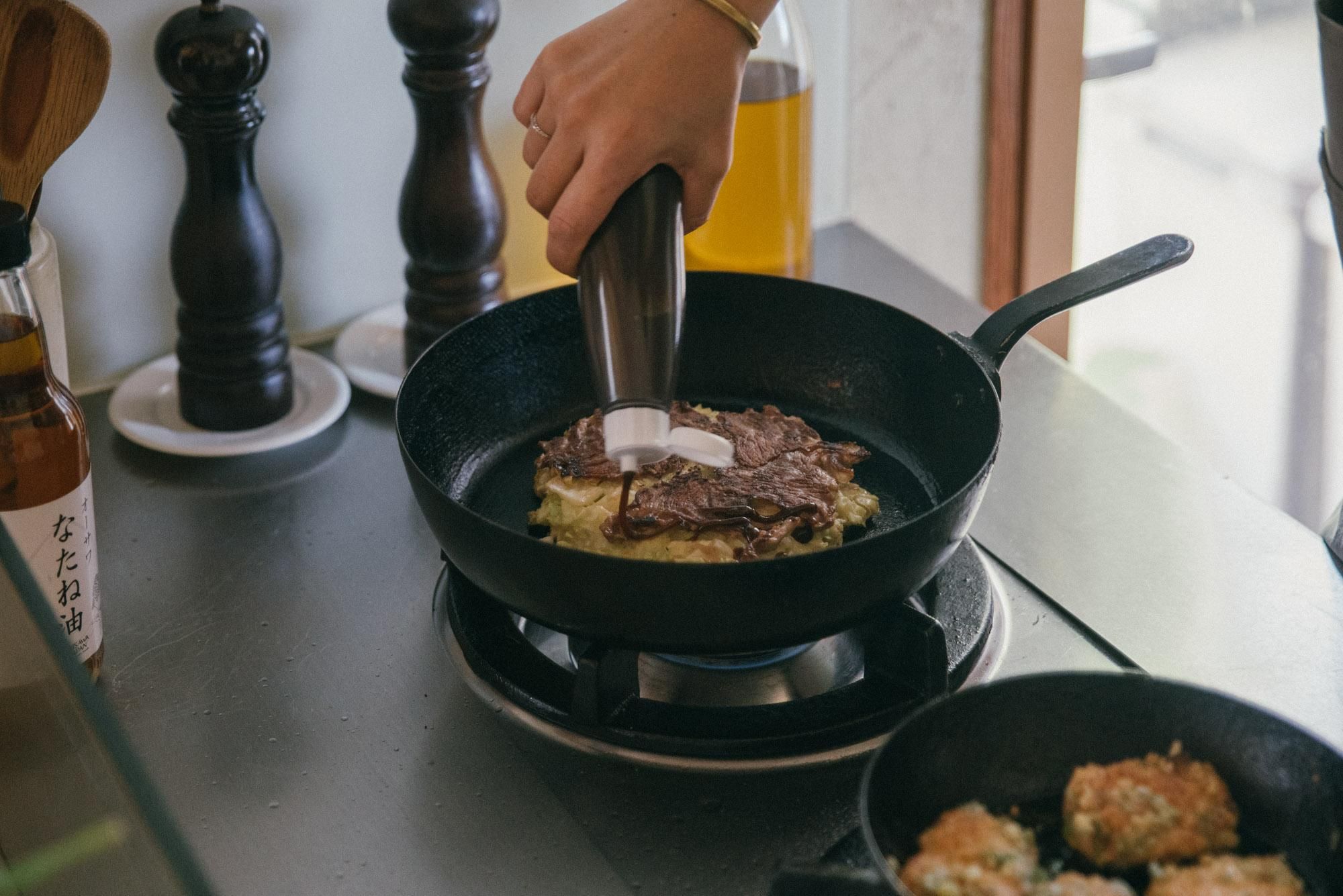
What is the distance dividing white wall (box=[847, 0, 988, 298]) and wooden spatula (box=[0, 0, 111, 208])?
0.86 m

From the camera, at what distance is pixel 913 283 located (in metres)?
1.46

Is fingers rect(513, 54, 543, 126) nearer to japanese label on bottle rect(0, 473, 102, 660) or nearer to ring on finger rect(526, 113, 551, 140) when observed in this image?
ring on finger rect(526, 113, 551, 140)

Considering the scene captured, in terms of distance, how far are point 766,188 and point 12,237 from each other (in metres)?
0.78

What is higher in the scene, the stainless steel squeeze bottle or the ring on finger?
the ring on finger

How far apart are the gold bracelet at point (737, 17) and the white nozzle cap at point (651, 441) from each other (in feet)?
0.84

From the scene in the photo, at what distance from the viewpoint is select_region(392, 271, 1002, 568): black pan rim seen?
738mm

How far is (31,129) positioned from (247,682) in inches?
15.5

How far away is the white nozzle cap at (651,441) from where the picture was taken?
77 centimetres

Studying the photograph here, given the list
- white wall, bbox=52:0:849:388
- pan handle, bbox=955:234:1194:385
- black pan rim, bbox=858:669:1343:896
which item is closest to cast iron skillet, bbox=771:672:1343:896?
black pan rim, bbox=858:669:1343:896

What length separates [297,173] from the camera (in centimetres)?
130

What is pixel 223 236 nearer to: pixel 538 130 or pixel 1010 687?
pixel 538 130

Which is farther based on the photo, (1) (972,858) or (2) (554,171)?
(2) (554,171)

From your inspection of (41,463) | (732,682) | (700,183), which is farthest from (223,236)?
(732,682)

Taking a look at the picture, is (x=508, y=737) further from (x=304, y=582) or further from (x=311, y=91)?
(x=311, y=91)
